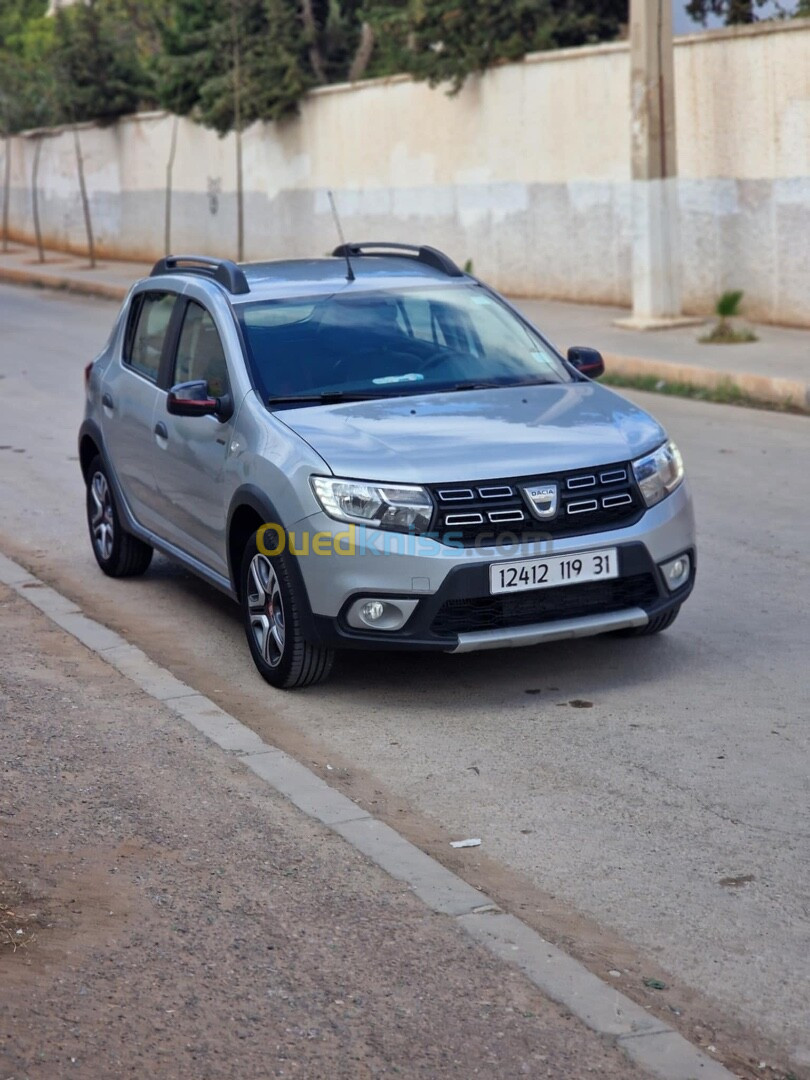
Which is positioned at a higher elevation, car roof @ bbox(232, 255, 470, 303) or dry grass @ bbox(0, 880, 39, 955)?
car roof @ bbox(232, 255, 470, 303)

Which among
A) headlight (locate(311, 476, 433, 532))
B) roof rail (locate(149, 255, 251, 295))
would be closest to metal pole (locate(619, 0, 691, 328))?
roof rail (locate(149, 255, 251, 295))

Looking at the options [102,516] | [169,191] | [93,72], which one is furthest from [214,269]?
[93,72]

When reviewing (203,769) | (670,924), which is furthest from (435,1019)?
(203,769)

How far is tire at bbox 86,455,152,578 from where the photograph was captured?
8422 millimetres

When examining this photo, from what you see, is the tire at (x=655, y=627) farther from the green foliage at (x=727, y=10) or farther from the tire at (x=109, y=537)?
the green foliage at (x=727, y=10)

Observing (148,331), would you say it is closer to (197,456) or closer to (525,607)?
(197,456)

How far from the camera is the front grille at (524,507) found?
5.92m

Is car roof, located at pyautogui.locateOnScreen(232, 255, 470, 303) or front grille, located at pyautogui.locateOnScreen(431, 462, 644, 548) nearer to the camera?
front grille, located at pyautogui.locateOnScreen(431, 462, 644, 548)

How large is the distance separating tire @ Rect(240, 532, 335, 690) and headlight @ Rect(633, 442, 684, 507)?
4.55 feet

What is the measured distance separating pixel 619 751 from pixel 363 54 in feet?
81.9

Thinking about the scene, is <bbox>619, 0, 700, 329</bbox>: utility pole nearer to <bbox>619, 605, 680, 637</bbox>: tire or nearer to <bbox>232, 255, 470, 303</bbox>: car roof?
<bbox>232, 255, 470, 303</bbox>: car roof

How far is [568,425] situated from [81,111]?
31886 millimetres

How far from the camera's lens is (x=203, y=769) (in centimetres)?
550

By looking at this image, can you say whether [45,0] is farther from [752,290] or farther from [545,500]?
[545,500]
